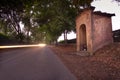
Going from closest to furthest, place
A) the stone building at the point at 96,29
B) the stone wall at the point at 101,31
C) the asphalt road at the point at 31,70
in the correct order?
the asphalt road at the point at 31,70, the stone building at the point at 96,29, the stone wall at the point at 101,31

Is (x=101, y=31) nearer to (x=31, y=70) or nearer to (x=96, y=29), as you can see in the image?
(x=96, y=29)

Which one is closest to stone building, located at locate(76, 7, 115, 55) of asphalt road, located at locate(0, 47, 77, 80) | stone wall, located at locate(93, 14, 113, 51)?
stone wall, located at locate(93, 14, 113, 51)

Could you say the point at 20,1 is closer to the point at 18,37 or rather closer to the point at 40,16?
the point at 40,16

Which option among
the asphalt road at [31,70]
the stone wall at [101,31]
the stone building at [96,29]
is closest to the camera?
the asphalt road at [31,70]

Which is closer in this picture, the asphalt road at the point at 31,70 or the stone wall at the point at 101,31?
the asphalt road at the point at 31,70

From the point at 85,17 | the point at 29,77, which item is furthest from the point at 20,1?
the point at 29,77

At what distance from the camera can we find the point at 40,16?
3741cm

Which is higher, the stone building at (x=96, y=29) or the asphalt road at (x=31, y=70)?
the stone building at (x=96, y=29)

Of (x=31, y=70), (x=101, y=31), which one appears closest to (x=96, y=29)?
(x=101, y=31)

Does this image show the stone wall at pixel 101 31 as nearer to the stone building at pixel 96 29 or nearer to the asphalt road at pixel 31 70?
the stone building at pixel 96 29

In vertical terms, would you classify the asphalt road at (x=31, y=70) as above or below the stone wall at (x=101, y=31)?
below

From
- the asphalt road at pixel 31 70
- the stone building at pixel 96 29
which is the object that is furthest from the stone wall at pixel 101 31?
the asphalt road at pixel 31 70

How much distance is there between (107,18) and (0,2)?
1367cm

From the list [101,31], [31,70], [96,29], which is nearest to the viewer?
[31,70]
